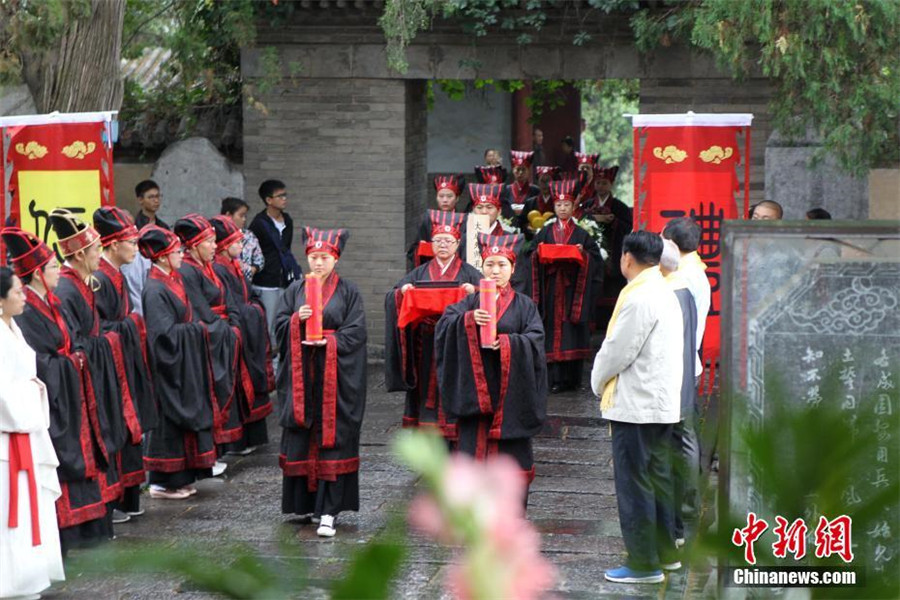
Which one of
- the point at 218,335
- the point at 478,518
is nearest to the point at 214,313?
the point at 218,335

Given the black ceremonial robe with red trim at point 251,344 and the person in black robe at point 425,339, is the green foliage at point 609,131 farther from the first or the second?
the person in black robe at point 425,339

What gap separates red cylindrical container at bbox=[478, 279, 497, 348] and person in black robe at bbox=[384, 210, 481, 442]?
40.5 inches

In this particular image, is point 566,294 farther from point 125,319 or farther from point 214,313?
point 125,319

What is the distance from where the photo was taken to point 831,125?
31.0ft

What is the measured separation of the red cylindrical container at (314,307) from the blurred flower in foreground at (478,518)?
6.55 metres

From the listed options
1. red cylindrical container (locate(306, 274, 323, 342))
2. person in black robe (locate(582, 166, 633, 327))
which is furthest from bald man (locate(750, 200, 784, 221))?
person in black robe (locate(582, 166, 633, 327))

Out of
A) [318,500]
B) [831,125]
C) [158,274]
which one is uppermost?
[831,125]

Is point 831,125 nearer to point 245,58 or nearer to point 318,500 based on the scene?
point 318,500

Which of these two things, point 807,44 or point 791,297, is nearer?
point 791,297

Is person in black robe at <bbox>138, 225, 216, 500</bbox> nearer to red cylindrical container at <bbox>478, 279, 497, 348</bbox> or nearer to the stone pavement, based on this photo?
the stone pavement

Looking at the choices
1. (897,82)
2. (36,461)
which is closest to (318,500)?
(36,461)

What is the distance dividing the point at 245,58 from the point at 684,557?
12027 mm

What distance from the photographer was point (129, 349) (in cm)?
805

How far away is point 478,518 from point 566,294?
11262 mm
